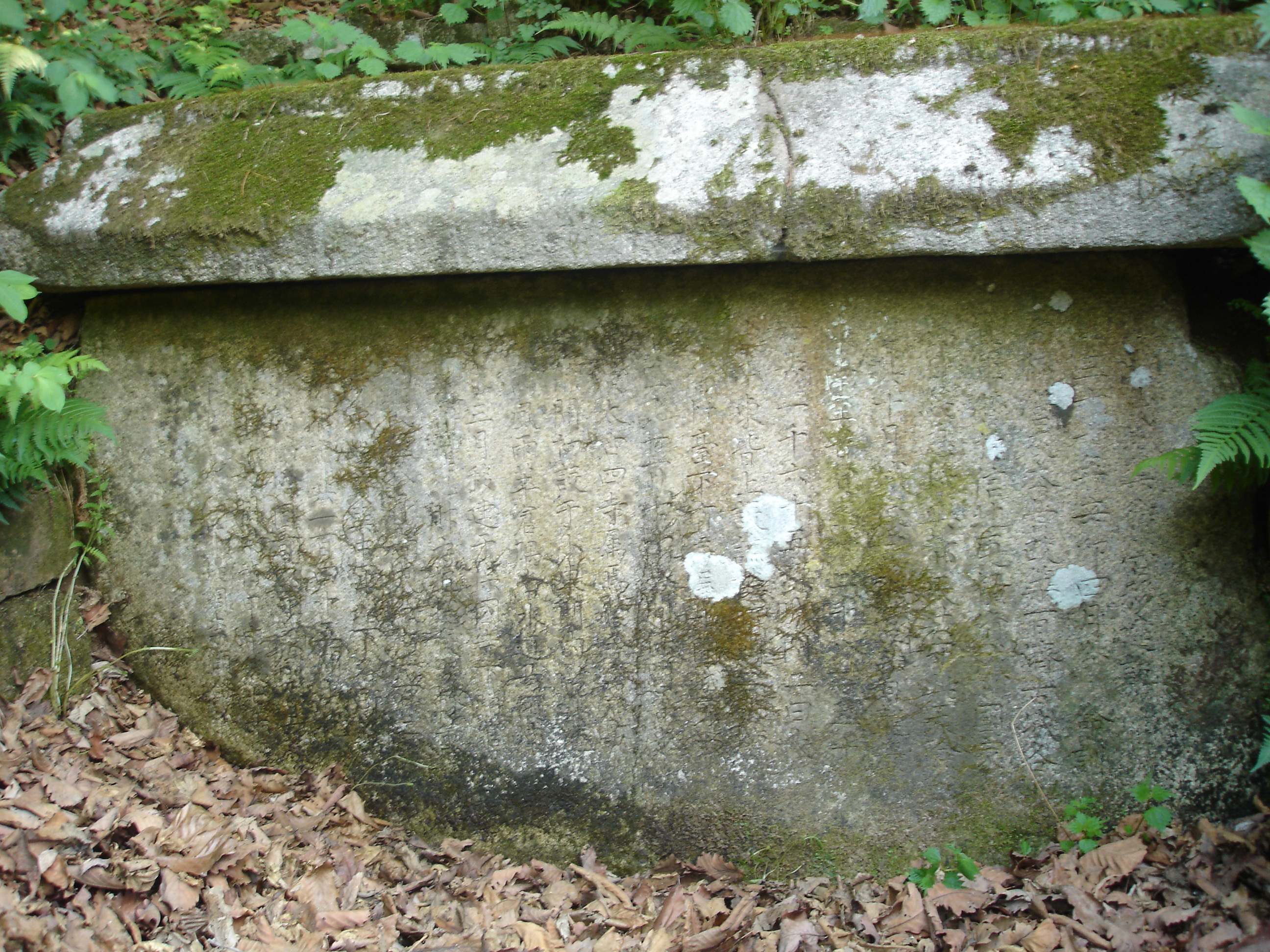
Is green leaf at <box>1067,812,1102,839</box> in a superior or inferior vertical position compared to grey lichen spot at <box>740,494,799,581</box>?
inferior

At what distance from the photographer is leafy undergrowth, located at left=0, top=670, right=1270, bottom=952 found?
1989mm

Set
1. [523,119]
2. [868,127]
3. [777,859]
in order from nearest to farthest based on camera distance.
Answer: [868,127] → [523,119] → [777,859]

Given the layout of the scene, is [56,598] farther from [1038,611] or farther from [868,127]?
[1038,611]

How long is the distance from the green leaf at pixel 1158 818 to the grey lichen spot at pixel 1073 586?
69 centimetres

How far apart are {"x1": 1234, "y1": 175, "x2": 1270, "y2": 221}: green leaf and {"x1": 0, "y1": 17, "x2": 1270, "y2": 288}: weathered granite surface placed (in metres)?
0.15

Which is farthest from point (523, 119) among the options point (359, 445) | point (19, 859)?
point (19, 859)

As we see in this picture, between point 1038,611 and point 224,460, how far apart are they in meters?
2.76

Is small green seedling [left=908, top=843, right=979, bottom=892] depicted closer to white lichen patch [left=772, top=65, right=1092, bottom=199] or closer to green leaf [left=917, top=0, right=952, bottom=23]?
white lichen patch [left=772, top=65, right=1092, bottom=199]

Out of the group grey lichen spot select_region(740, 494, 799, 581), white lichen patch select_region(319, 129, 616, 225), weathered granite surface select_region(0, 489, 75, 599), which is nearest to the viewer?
white lichen patch select_region(319, 129, 616, 225)

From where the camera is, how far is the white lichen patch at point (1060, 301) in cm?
226

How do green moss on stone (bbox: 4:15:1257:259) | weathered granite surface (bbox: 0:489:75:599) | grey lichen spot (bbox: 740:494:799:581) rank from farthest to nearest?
weathered granite surface (bbox: 0:489:75:599) < grey lichen spot (bbox: 740:494:799:581) < green moss on stone (bbox: 4:15:1257:259)

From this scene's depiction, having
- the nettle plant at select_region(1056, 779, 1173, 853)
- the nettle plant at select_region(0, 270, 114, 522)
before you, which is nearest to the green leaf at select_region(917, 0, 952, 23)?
the nettle plant at select_region(1056, 779, 1173, 853)

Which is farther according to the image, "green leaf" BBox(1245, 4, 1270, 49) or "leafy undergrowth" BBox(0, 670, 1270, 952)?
"leafy undergrowth" BBox(0, 670, 1270, 952)

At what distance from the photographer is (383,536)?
2.52m
